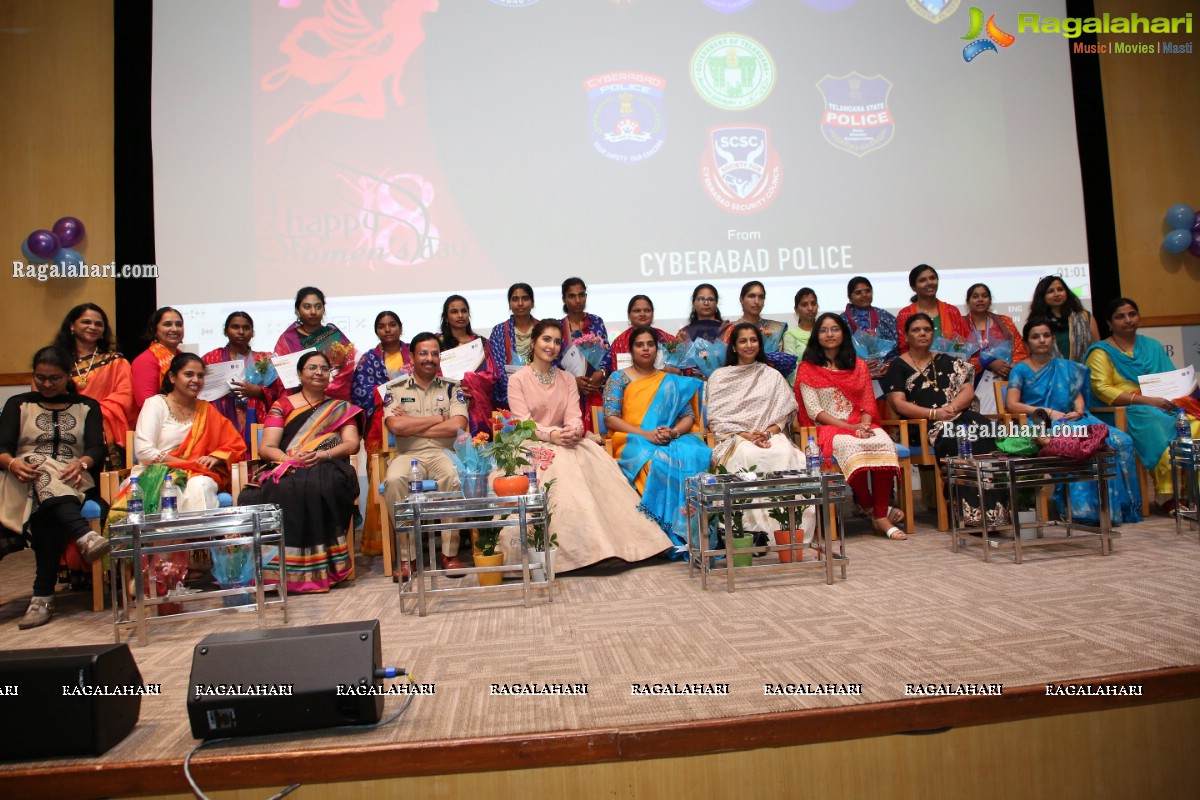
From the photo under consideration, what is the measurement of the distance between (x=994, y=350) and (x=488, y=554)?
3.37 m

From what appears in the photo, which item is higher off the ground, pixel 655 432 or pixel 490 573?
pixel 655 432

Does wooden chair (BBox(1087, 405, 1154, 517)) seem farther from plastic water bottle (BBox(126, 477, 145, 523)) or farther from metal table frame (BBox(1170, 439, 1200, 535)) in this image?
plastic water bottle (BBox(126, 477, 145, 523))

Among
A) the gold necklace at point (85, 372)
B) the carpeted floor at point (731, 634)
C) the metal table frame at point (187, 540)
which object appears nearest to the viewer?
the carpeted floor at point (731, 634)

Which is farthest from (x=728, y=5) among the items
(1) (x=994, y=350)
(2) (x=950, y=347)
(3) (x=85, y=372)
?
(3) (x=85, y=372)

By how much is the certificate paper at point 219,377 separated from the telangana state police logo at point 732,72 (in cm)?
335

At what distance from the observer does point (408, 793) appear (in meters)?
1.58

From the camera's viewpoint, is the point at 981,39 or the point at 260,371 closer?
the point at 260,371

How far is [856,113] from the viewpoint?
4.95 m

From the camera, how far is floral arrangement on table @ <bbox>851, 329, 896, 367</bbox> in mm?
4277

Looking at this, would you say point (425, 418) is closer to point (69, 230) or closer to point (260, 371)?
point (260, 371)

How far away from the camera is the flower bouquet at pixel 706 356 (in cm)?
399

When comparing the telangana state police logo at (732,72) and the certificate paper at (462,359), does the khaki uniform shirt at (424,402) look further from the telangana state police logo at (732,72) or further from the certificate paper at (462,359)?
the telangana state police logo at (732,72)

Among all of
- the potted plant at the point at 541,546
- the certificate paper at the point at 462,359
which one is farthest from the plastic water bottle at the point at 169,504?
the certificate paper at the point at 462,359

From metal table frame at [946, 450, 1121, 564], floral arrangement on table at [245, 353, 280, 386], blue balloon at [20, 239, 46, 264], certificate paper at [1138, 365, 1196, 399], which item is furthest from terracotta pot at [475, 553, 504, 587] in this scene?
blue balloon at [20, 239, 46, 264]
